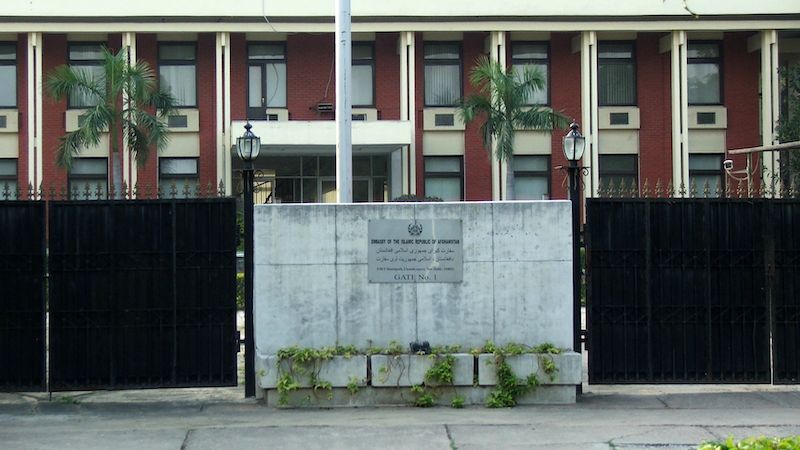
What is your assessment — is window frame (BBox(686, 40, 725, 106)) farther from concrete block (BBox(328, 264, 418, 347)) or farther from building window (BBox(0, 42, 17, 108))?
concrete block (BBox(328, 264, 418, 347))

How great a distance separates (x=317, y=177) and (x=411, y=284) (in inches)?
714

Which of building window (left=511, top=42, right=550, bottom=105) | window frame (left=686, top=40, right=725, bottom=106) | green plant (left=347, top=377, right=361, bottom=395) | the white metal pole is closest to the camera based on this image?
green plant (left=347, top=377, right=361, bottom=395)

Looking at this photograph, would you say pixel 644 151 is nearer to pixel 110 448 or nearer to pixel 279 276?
pixel 279 276

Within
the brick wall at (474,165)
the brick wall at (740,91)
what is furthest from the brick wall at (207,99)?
the brick wall at (740,91)

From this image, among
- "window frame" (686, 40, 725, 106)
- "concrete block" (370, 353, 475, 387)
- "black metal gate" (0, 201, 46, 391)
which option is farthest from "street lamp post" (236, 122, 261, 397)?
"window frame" (686, 40, 725, 106)

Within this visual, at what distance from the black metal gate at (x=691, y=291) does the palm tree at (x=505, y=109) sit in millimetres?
14006

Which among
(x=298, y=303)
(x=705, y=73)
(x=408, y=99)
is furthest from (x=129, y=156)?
(x=705, y=73)

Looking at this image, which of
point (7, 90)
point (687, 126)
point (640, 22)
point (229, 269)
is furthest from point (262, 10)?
point (229, 269)

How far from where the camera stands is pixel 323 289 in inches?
371

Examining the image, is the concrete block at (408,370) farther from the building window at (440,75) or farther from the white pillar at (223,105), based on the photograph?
the building window at (440,75)

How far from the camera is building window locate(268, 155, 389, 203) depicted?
27.1 m

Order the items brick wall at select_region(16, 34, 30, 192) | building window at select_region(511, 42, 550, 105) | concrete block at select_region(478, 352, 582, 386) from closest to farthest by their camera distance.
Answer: concrete block at select_region(478, 352, 582, 386)
brick wall at select_region(16, 34, 30, 192)
building window at select_region(511, 42, 550, 105)

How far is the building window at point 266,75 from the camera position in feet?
87.1

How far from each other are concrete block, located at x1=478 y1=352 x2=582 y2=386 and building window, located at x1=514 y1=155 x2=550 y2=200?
58.4 feet
